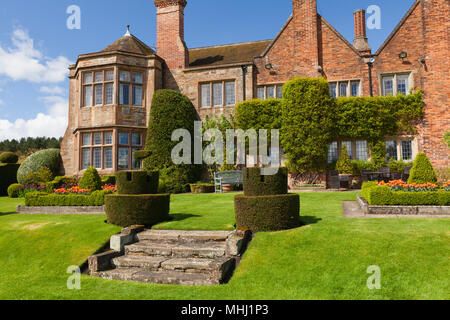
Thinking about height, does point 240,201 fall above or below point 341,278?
above

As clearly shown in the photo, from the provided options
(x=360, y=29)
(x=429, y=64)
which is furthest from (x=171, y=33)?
(x=429, y=64)

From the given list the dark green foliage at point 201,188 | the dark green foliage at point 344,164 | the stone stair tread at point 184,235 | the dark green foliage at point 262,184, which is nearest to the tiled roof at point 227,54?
the dark green foliage at point 201,188

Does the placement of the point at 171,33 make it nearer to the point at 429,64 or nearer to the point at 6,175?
the point at 6,175

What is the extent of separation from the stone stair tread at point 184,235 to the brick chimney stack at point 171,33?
17.0m

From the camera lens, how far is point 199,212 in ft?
37.5

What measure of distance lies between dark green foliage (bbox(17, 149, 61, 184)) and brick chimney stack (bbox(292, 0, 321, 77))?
1820cm

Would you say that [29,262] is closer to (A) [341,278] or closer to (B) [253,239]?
(B) [253,239]

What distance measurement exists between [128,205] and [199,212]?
9.23 ft

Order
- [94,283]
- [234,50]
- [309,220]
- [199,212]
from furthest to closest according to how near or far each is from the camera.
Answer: [234,50]
[199,212]
[309,220]
[94,283]

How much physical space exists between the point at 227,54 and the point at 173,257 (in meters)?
20.4

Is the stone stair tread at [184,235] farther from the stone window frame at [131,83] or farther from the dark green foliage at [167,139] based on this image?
the stone window frame at [131,83]

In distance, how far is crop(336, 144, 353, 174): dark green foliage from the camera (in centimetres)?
1867
